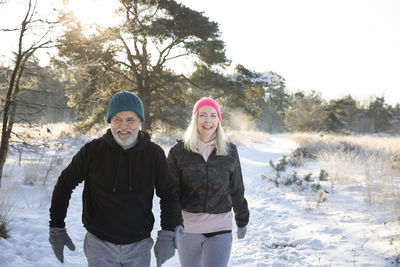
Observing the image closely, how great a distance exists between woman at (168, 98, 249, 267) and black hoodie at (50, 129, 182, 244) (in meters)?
0.45

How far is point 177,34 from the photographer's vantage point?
41.8ft

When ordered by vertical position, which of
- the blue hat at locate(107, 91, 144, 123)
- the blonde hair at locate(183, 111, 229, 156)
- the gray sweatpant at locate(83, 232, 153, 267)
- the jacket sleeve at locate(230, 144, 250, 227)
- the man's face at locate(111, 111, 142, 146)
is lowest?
the gray sweatpant at locate(83, 232, 153, 267)

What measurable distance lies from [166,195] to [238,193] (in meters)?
0.88

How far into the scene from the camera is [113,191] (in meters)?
1.85

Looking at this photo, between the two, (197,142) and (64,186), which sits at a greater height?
(197,142)

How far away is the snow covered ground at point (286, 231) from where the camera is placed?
3346 mm

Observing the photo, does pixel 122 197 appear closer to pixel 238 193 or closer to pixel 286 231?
pixel 238 193

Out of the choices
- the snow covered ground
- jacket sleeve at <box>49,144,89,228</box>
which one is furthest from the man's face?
the snow covered ground

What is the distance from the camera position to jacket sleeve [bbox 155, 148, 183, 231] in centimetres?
195

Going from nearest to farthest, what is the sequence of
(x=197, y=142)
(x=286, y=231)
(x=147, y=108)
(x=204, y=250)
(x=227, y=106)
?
(x=204, y=250) < (x=197, y=142) < (x=286, y=231) < (x=147, y=108) < (x=227, y=106)

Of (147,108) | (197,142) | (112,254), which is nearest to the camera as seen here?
(112,254)

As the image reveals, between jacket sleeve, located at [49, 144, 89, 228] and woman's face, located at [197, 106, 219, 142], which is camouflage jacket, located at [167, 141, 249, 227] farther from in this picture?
jacket sleeve, located at [49, 144, 89, 228]

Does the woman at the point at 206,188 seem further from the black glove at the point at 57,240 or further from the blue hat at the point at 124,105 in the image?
the black glove at the point at 57,240

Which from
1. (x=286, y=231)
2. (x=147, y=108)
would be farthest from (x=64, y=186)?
(x=147, y=108)
